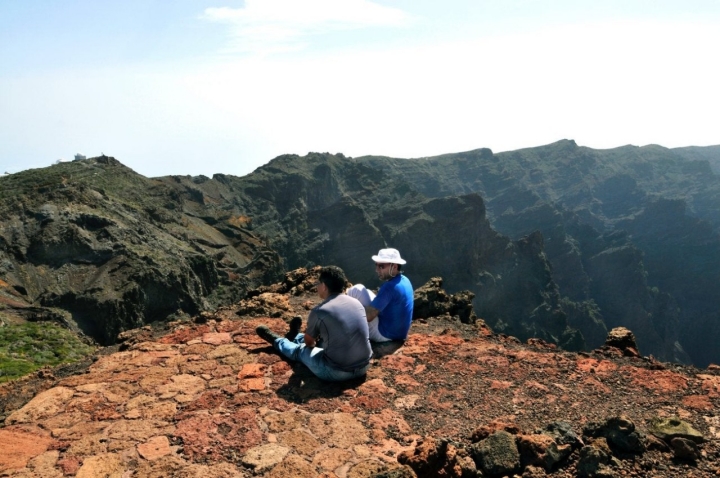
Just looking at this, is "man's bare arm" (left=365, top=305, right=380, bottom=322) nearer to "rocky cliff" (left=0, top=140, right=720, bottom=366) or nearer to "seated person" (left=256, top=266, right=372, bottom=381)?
"seated person" (left=256, top=266, right=372, bottom=381)

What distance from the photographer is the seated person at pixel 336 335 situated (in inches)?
259

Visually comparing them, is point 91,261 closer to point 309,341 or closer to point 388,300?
point 388,300

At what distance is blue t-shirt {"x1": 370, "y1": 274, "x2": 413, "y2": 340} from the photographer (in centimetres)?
795

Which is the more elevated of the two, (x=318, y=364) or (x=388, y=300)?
(x=388, y=300)

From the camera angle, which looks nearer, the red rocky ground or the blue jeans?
the red rocky ground

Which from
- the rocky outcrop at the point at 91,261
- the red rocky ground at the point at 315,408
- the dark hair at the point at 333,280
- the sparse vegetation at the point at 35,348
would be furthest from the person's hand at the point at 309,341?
the rocky outcrop at the point at 91,261

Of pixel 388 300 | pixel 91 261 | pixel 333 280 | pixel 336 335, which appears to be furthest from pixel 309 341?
pixel 91 261

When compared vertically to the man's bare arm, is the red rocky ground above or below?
below

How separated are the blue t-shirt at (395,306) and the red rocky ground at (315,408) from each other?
0.32 metres

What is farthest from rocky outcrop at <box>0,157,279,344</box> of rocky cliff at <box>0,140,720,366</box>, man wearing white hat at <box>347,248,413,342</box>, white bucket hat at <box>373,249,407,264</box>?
white bucket hat at <box>373,249,407,264</box>

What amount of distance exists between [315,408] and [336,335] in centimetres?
90

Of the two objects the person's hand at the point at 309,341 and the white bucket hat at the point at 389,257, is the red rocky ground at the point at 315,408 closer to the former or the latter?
the person's hand at the point at 309,341

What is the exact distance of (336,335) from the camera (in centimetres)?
659

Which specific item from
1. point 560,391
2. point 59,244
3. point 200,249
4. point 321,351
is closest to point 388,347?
point 321,351
